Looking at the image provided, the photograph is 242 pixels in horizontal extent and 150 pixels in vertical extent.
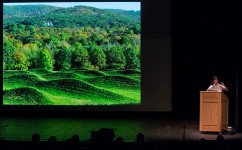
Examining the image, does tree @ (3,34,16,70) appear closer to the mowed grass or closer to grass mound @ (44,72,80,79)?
the mowed grass

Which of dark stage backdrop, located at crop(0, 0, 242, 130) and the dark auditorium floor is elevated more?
dark stage backdrop, located at crop(0, 0, 242, 130)

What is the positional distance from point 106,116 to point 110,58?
4.21ft

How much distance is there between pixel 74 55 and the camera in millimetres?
10641

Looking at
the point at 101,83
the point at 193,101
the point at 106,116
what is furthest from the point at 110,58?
the point at 193,101

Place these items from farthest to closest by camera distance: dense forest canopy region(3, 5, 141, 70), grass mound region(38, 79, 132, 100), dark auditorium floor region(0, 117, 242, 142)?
dense forest canopy region(3, 5, 141, 70) → grass mound region(38, 79, 132, 100) → dark auditorium floor region(0, 117, 242, 142)

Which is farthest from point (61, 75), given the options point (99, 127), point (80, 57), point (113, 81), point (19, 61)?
point (99, 127)

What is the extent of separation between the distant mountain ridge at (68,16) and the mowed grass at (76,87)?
1074 millimetres

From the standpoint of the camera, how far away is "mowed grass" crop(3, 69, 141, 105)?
1055cm

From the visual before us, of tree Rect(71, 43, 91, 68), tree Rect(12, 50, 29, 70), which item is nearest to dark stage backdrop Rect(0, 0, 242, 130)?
tree Rect(71, 43, 91, 68)

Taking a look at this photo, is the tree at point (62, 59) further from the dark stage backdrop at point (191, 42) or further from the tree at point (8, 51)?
the dark stage backdrop at point (191, 42)

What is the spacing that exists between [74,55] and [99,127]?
84.9 inches

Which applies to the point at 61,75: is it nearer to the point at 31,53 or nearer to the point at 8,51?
the point at 31,53

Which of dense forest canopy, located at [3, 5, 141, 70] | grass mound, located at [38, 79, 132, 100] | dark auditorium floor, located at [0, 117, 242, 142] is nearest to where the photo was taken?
dark auditorium floor, located at [0, 117, 242, 142]

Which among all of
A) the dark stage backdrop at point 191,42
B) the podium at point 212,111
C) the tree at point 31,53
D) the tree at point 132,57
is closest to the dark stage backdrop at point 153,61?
the dark stage backdrop at point 191,42
